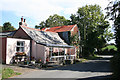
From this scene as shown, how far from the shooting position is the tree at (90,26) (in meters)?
36.9

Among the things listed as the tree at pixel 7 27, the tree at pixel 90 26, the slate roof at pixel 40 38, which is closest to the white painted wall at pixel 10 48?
the slate roof at pixel 40 38

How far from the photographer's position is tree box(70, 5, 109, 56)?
36.9 meters

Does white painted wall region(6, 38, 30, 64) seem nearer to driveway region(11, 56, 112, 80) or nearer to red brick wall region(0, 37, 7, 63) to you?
red brick wall region(0, 37, 7, 63)

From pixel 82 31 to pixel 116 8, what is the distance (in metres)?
25.9

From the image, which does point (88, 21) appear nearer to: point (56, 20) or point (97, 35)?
point (97, 35)

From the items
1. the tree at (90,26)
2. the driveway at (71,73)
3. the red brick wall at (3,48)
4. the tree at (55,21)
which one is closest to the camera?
the driveway at (71,73)

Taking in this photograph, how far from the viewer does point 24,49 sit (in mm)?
17828

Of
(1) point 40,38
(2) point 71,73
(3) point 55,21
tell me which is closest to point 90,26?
(1) point 40,38

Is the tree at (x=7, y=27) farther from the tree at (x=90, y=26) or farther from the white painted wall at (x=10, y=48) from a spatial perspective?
the white painted wall at (x=10, y=48)

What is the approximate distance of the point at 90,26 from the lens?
127ft

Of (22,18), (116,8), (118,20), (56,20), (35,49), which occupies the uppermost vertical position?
(56,20)

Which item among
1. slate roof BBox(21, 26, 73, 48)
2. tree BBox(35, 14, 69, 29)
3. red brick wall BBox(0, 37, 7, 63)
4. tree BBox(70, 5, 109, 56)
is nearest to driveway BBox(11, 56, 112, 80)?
red brick wall BBox(0, 37, 7, 63)

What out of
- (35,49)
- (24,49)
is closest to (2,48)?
(24,49)

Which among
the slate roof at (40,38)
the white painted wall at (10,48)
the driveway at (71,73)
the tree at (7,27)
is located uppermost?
the tree at (7,27)
